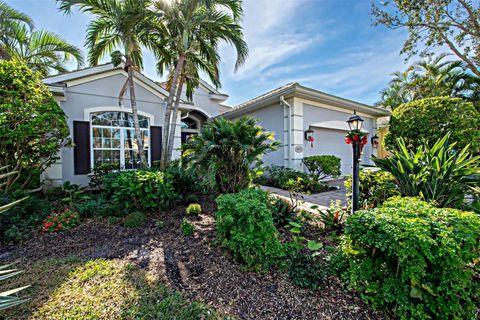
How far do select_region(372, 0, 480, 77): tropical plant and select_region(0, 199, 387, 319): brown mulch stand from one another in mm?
11297

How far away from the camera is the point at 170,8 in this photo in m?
5.86

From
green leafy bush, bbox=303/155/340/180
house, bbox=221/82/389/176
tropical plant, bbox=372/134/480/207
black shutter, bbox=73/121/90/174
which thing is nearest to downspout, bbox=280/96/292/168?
house, bbox=221/82/389/176

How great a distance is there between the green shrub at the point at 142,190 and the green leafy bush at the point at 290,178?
12.3ft

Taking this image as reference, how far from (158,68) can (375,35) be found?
31.0 feet

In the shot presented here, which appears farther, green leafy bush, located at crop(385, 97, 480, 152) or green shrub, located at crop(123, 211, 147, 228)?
green leafy bush, located at crop(385, 97, 480, 152)

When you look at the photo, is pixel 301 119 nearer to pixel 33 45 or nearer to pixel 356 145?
pixel 356 145

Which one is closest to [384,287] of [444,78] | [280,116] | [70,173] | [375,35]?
[280,116]

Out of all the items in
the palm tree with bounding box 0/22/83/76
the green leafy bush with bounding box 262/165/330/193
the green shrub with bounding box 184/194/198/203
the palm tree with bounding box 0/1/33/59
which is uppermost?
the palm tree with bounding box 0/1/33/59

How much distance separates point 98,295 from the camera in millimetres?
2242

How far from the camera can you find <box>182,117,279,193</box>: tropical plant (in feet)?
14.9

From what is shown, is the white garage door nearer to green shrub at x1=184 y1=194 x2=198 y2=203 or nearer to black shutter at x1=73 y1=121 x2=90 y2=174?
green shrub at x1=184 y1=194 x2=198 y2=203

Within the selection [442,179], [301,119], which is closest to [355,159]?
[442,179]

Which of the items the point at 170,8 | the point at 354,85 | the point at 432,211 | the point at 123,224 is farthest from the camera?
the point at 354,85

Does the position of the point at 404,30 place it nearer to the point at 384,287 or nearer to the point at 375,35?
the point at 375,35
